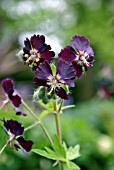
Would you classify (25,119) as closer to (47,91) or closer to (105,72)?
(105,72)

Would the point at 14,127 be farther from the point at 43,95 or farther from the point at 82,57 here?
the point at 82,57

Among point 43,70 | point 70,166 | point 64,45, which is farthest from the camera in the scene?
point 64,45

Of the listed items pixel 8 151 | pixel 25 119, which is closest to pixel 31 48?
pixel 8 151

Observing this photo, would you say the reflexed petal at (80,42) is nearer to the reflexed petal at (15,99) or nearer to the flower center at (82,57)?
the flower center at (82,57)

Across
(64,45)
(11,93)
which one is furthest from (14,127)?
(64,45)

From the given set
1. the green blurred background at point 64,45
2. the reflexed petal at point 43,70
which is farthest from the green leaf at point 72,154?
the green blurred background at point 64,45

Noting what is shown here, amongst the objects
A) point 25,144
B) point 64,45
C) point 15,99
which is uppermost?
point 64,45

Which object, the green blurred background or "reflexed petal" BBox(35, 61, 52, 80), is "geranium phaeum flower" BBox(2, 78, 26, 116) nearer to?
"reflexed petal" BBox(35, 61, 52, 80)
